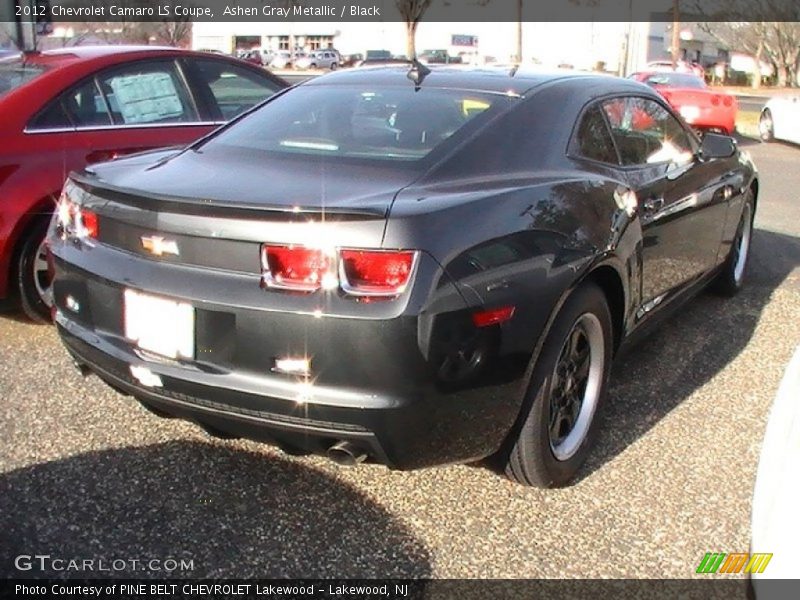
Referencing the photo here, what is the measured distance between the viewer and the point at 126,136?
4.87 m

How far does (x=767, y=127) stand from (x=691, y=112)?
320 cm

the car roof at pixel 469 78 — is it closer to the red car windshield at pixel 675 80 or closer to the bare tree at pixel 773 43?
the red car windshield at pixel 675 80

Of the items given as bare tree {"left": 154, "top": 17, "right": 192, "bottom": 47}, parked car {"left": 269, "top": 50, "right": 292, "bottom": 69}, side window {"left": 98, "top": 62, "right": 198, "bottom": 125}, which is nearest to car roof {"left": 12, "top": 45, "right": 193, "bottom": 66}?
side window {"left": 98, "top": 62, "right": 198, "bottom": 125}

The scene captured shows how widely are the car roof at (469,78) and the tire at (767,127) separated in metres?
14.2

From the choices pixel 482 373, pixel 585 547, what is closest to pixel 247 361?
pixel 482 373

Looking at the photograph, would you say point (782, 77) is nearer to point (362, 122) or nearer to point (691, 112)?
point (691, 112)

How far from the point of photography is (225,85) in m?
5.59

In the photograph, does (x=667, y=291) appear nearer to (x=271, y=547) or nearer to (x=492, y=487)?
(x=492, y=487)

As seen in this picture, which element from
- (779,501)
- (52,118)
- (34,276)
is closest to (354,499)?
(779,501)

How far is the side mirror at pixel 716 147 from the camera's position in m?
4.62

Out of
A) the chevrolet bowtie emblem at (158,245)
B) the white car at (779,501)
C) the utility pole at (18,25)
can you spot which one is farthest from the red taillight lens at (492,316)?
the utility pole at (18,25)

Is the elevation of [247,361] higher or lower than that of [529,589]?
higher

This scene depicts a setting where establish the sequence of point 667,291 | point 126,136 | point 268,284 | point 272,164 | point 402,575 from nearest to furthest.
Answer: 1. point 268,284
2. point 402,575
3. point 272,164
4. point 667,291
5. point 126,136

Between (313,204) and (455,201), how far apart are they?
0.43m
